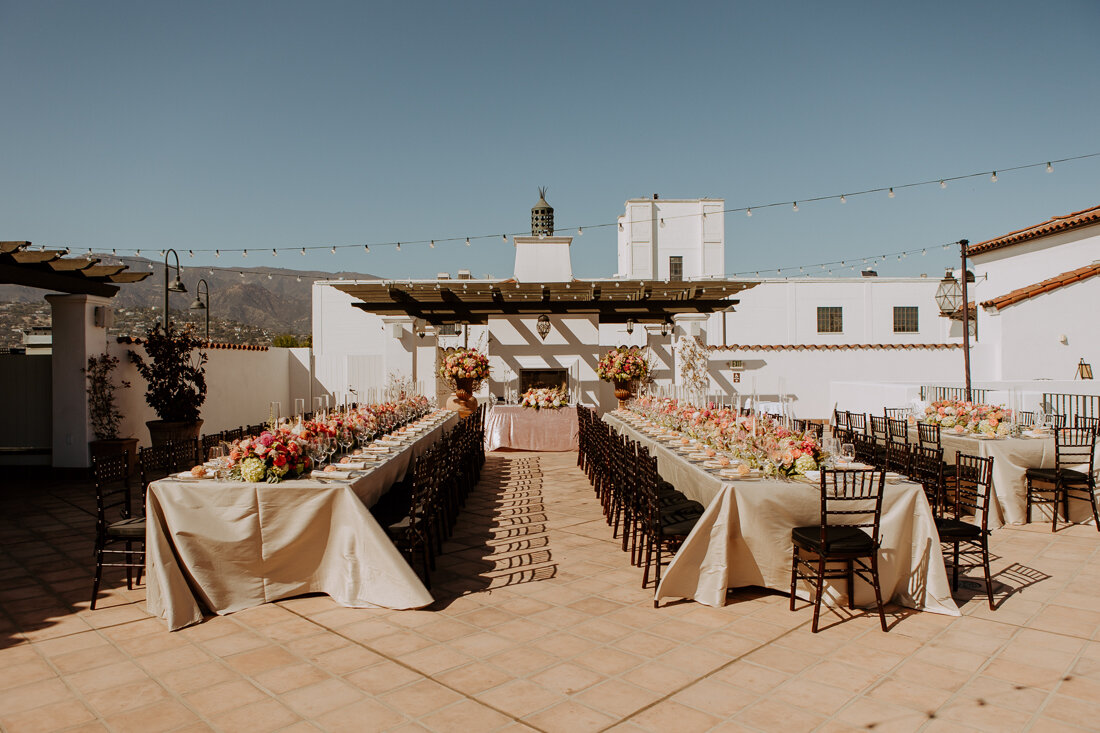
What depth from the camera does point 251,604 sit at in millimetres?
4648

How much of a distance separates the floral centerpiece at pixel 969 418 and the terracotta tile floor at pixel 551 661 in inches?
83.3

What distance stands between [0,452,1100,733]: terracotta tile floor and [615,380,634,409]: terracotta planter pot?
764 cm

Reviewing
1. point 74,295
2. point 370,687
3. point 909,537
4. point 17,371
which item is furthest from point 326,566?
point 17,371

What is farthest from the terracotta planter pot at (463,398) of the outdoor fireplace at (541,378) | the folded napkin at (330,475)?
the folded napkin at (330,475)

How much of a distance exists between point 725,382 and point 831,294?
9.54 metres

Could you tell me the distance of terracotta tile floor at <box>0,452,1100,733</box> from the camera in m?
3.13

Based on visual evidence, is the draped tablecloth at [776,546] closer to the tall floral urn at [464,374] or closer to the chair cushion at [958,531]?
the chair cushion at [958,531]

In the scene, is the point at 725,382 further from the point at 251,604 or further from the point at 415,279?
the point at 251,604

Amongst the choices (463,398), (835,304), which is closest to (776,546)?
(463,398)

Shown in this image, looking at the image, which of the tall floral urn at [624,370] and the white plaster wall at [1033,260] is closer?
the tall floral urn at [624,370]

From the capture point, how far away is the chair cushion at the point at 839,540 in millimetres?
4164

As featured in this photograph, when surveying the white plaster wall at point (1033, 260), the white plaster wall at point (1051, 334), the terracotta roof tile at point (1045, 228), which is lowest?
the white plaster wall at point (1051, 334)

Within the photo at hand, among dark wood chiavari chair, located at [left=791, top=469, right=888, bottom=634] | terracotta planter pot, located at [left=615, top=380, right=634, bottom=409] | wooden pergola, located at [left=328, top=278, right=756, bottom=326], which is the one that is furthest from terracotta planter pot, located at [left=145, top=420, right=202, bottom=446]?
dark wood chiavari chair, located at [left=791, top=469, right=888, bottom=634]

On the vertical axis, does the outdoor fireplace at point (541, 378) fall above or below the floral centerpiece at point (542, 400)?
above
